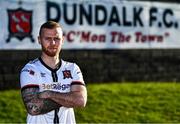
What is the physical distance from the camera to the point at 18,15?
490 inches

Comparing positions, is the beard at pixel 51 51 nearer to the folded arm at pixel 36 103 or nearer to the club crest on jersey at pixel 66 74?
the club crest on jersey at pixel 66 74

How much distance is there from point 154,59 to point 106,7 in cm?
205

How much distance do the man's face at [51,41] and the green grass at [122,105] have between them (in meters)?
6.19

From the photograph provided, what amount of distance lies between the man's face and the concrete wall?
25.7 ft

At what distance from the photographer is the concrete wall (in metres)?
12.5

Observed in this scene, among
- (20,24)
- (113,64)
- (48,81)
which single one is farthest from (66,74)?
(113,64)

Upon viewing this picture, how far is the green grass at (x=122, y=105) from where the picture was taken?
11078mm

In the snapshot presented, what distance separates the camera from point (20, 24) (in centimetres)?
1252

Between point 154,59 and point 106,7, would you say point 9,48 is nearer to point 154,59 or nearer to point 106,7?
point 106,7

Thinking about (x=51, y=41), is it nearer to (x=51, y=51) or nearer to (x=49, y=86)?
(x=51, y=51)

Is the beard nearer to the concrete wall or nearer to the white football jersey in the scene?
the white football jersey

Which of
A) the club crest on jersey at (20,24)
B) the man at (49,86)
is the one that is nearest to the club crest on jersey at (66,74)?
the man at (49,86)

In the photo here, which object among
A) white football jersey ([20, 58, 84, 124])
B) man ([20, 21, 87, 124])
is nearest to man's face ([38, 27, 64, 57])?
man ([20, 21, 87, 124])

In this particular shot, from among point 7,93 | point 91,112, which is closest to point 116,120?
point 91,112
